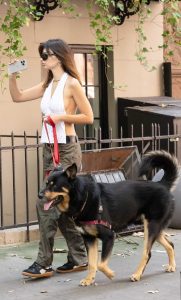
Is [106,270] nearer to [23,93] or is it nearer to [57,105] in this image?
[57,105]

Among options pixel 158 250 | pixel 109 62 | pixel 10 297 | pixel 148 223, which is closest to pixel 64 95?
pixel 148 223

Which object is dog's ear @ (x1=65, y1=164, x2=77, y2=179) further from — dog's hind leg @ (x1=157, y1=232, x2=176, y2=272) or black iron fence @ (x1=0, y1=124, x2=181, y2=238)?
black iron fence @ (x1=0, y1=124, x2=181, y2=238)

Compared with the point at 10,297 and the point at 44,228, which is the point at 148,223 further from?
the point at 10,297

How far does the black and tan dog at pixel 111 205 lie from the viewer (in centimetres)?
541

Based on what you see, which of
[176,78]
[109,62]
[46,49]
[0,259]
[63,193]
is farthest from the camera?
[176,78]

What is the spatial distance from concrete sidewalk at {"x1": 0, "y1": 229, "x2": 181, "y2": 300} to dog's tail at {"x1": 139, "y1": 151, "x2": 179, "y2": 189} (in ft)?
2.76

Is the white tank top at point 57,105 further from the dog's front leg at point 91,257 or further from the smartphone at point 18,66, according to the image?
the dog's front leg at point 91,257

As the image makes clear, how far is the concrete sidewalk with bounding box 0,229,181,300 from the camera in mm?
5445

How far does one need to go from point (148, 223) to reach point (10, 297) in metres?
1.39

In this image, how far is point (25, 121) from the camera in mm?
9805

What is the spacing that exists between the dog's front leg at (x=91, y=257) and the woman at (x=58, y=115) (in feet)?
1.33

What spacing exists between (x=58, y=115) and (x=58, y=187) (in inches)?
28.1

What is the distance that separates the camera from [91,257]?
18.4 ft

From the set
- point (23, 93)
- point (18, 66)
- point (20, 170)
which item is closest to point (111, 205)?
point (23, 93)
